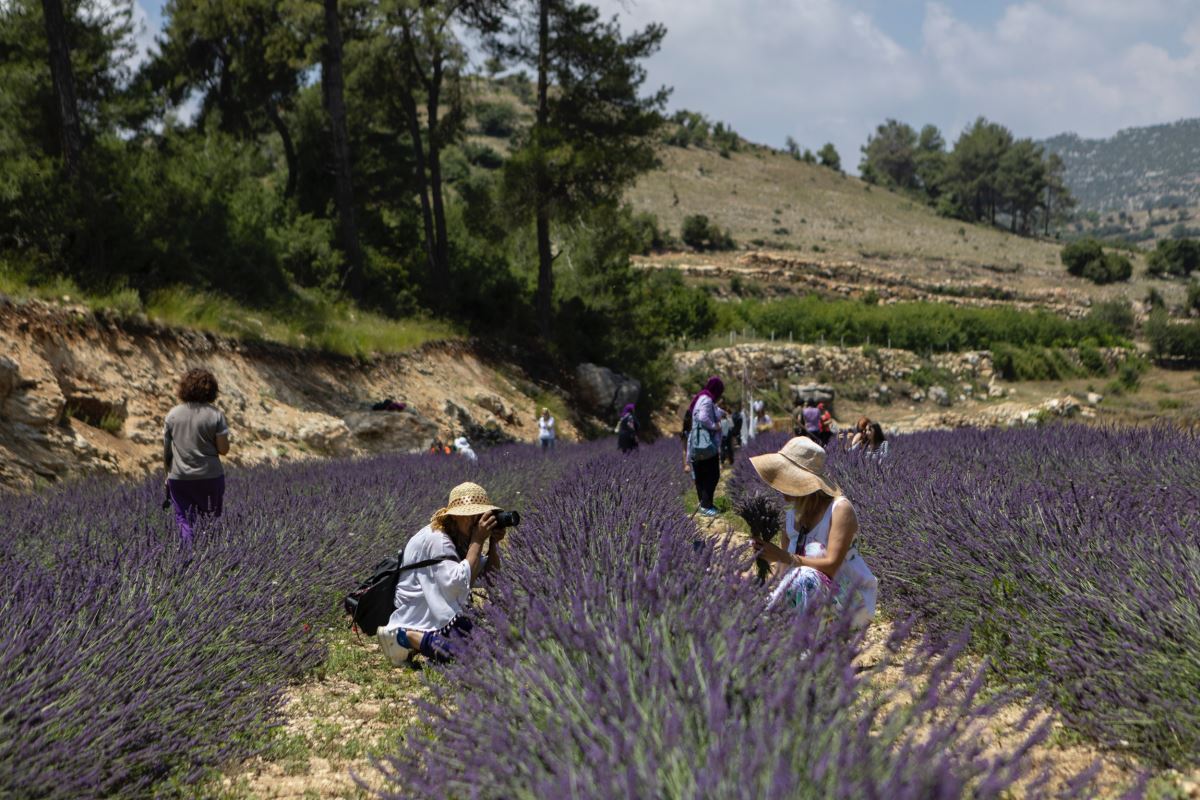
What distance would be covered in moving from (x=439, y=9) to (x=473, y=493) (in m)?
17.6

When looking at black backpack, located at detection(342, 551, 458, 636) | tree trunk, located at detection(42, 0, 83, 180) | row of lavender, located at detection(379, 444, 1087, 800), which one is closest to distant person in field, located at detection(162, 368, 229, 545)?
black backpack, located at detection(342, 551, 458, 636)

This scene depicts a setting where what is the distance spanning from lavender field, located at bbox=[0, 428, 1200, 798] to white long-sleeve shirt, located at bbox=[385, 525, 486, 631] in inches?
12.5

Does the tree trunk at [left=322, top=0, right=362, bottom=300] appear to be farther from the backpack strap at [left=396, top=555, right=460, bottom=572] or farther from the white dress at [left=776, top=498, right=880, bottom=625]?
the white dress at [left=776, top=498, right=880, bottom=625]

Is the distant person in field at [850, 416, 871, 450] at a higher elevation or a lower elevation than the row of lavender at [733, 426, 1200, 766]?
lower

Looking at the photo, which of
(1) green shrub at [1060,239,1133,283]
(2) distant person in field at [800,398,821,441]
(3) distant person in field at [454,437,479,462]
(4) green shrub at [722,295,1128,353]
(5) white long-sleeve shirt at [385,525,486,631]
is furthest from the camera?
(1) green shrub at [1060,239,1133,283]

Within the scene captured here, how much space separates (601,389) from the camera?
66.2 ft

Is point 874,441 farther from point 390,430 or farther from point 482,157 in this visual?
point 482,157

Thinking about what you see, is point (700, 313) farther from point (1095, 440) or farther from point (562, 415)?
point (1095, 440)

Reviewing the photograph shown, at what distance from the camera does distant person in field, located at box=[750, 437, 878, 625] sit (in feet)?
10.4

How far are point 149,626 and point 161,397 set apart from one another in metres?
7.26

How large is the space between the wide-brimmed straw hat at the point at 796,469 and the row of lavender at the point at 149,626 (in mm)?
1926

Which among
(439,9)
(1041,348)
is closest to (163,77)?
(439,9)

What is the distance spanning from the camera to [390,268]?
59.4ft

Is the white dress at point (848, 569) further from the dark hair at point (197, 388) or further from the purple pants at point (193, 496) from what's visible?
the dark hair at point (197, 388)
